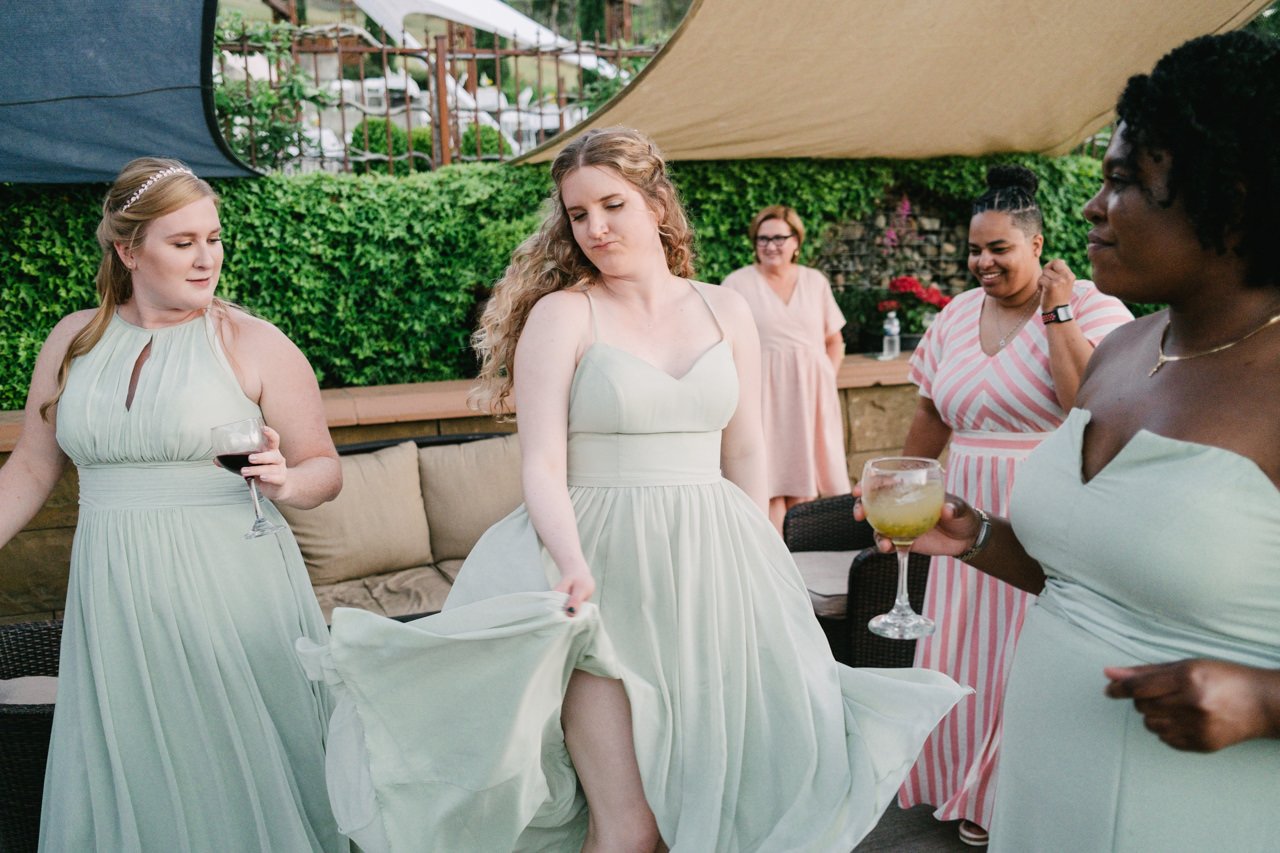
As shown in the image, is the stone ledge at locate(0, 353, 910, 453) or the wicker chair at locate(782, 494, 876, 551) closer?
the wicker chair at locate(782, 494, 876, 551)

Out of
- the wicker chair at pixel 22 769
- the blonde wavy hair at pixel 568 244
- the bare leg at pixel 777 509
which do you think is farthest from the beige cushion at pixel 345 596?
the bare leg at pixel 777 509

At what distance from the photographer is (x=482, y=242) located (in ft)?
22.5

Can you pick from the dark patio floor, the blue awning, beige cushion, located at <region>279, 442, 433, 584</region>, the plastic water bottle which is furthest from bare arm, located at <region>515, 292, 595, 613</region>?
the plastic water bottle

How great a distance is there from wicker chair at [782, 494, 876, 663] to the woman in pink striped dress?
3.19 ft

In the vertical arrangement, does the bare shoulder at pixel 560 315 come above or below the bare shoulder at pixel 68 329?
above

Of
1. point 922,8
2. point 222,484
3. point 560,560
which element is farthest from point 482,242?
point 560,560

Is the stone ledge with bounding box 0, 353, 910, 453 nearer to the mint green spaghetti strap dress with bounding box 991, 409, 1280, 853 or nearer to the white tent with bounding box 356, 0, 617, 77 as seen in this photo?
the mint green spaghetti strap dress with bounding box 991, 409, 1280, 853

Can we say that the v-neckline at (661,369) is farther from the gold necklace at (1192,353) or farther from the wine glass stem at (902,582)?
the gold necklace at (1192,353)

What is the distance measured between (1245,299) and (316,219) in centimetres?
594

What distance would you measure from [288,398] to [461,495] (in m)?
2.09

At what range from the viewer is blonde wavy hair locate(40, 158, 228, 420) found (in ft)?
7.66

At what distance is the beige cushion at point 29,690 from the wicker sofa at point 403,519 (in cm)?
121

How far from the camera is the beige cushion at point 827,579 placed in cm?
365

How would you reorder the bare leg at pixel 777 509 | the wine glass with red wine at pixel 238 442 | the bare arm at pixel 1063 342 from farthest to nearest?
the bare leg at pixel 777 509, the bare arm at pixel 1063 342, the wine glass with red wine at pixel 238 442
